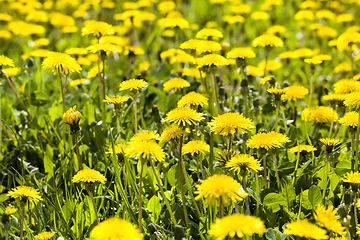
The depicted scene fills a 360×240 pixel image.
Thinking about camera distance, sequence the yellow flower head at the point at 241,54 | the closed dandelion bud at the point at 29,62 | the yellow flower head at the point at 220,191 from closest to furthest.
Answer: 1. the yellow flower head at the point at 220,191
2. the yellow flower head at the point at 241,54
3. the closed dandelion bud at the point at 29,62

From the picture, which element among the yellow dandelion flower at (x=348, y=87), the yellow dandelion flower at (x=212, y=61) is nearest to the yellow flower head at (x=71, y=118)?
the yellow dandelion flower at (x=212, y=61)

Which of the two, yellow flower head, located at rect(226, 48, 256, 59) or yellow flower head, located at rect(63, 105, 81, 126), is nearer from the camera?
yellow flower head, located at rect(63, 105, 81, 126)

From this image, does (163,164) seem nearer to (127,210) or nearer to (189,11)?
(127,210)

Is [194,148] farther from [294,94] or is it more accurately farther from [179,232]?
[294,94]

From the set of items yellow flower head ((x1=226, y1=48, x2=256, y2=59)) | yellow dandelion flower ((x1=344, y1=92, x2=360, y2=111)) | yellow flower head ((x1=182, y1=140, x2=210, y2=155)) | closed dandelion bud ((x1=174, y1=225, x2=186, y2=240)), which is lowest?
closed dandelion bud ((x1=174, y1=225, x2=186, y2=240))

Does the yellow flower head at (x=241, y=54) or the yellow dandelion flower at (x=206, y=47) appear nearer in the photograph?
the yellow dandelion flower at (x=206, y=47)

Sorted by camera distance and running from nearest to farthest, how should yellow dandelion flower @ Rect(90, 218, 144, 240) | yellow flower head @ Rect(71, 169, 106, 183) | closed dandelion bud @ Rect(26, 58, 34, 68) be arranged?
yellow dandelion flower @ Rect(90, 218, 144, 240) → yellow flower head @ Rect(71, 169, 106, 183) → closed dandelion bud @ Rect(26, 58, 34, 68)

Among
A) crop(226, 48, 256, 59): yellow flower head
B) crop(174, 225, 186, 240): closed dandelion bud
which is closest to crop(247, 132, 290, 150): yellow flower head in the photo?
crop(174, 225, 186, 240): closed dandelion bud

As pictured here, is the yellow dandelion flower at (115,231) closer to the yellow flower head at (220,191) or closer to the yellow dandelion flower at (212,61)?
the yellow flower head at (220,191)

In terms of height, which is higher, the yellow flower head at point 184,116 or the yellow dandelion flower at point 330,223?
the yellow flower head at point 184,116

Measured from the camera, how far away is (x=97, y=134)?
2.50m

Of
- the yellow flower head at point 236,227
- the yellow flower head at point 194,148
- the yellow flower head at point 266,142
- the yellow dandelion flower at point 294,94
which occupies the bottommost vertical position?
the yellow flower head at point 236,227

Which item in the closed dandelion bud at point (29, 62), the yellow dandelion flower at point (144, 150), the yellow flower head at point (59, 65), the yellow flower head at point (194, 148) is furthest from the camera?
the closed dandelion bud at point (29, 62)

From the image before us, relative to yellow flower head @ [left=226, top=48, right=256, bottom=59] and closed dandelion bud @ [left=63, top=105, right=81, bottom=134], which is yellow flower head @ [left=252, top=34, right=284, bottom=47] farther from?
closed dandelion bud @ [left=63, top=105, right=81, bottom=134]
